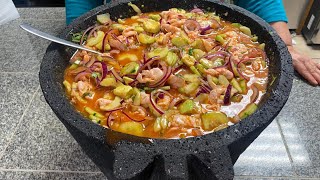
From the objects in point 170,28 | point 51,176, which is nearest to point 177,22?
point 170,28

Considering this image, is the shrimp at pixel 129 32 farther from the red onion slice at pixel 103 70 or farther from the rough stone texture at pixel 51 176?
the rough stone texture at pixel 51 176

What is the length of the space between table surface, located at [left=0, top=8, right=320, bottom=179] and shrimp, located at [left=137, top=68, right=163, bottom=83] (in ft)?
1.30

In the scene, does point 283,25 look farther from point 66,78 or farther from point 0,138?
point 0,138

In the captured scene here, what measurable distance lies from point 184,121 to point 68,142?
0.57m

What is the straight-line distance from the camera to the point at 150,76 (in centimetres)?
79

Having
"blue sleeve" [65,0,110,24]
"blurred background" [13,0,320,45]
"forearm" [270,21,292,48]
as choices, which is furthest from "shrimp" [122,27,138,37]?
"blurred background" [13,0,320,45]

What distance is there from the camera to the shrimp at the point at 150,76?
30.8 inches

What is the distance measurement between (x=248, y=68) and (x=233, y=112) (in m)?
0.17

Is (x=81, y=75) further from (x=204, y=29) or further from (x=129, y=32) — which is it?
(x=204, y=29)

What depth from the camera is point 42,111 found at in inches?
49.4

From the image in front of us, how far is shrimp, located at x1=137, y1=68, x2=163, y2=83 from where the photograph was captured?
0.78 metres

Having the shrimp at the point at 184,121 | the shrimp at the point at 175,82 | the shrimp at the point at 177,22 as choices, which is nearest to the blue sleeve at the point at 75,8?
the shrimp at the point at 177,22

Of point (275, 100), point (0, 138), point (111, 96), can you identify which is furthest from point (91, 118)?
point (0, 138)

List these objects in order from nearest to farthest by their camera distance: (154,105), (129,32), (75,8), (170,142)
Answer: (170,142) < (154,105) < (129,32) < (75,8)
